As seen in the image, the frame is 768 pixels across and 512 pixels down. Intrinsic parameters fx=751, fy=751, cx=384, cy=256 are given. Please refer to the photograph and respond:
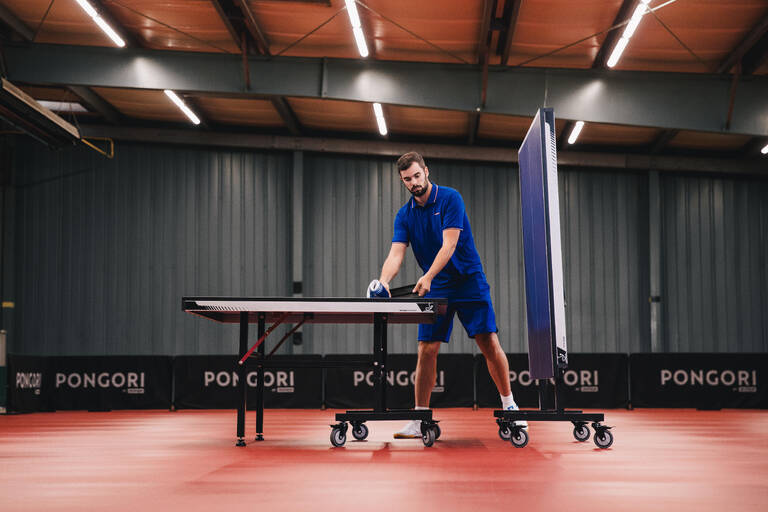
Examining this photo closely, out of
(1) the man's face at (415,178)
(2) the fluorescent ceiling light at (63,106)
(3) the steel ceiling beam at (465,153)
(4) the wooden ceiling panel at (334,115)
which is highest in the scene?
(2) the fluorescent ceiling light at (63,106)

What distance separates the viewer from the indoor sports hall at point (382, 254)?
375 cm

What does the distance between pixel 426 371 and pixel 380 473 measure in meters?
1.80

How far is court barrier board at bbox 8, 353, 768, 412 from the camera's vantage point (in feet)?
32.1

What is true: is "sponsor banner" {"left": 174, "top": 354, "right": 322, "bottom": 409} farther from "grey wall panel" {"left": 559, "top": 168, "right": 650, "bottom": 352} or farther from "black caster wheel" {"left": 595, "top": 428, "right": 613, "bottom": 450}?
"grey wall panel" {"left": 559, "top": 168, "right": 650, "bottom": 352}

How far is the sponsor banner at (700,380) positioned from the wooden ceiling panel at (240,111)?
7.62m

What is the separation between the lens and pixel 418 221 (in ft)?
16.4

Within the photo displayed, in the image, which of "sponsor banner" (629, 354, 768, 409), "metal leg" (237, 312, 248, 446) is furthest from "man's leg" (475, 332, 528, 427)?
"sponsor banner" (629, 354, 768, 409)

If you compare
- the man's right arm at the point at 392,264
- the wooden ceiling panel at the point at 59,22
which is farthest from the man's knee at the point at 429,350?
the wooden ceiling panel at the point at 59,22

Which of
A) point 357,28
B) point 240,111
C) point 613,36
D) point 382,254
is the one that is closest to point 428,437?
point 357,28

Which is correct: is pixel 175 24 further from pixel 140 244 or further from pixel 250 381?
pixel 250 381

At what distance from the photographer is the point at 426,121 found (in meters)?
13.8

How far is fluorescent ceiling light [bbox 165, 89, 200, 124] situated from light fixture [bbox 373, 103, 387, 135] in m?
3.21

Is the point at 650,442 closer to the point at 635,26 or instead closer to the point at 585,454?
the point at 585,454

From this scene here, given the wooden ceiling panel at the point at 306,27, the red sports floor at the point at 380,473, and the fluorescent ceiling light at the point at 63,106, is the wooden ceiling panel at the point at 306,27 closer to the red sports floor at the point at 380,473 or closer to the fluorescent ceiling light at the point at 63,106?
the fluorescent ceiling light at the point at 63,106
